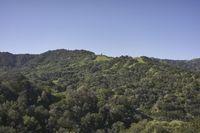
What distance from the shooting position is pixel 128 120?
96.8 meters

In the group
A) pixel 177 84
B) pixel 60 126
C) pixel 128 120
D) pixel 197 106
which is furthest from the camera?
pixel 177 84

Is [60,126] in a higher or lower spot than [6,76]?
lower

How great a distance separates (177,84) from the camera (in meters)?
157

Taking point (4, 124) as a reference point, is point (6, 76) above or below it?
above

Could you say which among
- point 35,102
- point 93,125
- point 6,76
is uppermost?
point 6,76

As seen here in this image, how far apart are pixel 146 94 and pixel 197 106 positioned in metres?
21.8

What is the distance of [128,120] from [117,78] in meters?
86.2

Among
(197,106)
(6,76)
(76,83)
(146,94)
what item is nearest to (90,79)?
(76,83)

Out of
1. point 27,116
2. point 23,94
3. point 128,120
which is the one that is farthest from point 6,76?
point 128,120

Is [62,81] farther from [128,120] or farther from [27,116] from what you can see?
[27,116]

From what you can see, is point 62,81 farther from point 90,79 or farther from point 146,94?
point 146,94

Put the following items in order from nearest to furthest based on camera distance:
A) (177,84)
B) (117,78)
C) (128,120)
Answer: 1. (128,120)
2. (177,84)
3. (117,78)

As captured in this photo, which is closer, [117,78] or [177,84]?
[177,84]

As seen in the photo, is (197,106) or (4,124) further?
(197,106)
